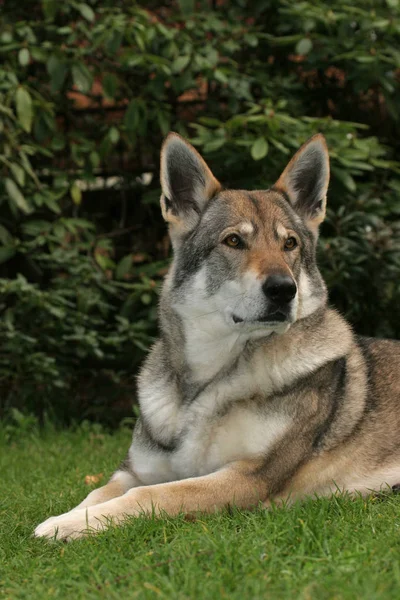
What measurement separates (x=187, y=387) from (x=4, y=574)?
4.33 ft

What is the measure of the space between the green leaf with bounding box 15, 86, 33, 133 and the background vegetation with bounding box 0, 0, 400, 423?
1cm

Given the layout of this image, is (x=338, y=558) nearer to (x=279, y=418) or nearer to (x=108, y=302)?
(x=279, y=418)

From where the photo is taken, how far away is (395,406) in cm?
435

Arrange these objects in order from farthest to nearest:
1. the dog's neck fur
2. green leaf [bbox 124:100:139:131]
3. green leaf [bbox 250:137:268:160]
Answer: green leaf [bbox 124:100:139:131], green leaf [bbox 250:137:268:160], the dog's neck fur

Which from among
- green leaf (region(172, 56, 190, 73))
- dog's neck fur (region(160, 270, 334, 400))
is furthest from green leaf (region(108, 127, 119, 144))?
dog's neck fur (region(160, 270, 334, 400))

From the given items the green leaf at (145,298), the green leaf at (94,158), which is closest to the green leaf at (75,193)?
the green leaf at (94,158)

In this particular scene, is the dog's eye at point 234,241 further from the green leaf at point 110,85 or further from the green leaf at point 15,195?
the green leaf at point 110,85

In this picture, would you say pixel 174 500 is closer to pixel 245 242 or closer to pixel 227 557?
pixel 227 557

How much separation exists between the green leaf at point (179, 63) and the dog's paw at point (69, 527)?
4.03 metres

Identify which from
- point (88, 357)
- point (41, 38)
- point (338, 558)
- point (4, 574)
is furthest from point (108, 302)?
point (338, 558)

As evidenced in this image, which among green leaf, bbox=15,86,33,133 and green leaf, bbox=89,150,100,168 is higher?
green leaf, bbox=15,86,33,133

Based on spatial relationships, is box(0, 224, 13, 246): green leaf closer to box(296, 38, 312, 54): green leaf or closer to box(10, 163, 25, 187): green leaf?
box(10, 163, 25, 187): green leaf

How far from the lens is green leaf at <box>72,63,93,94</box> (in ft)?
22.3

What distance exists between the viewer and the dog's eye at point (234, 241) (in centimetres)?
404
